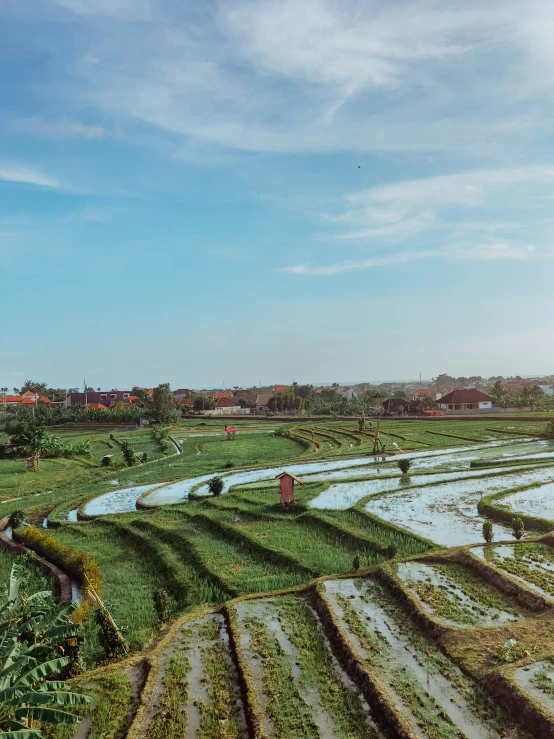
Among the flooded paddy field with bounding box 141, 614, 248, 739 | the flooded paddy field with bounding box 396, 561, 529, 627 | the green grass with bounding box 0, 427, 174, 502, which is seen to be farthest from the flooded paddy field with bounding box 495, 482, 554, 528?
the green grass with bounding box 0, 427, 174, 502

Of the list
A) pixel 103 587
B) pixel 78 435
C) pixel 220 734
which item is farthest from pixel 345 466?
pixel 78 435

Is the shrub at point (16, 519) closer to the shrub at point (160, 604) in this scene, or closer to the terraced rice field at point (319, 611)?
the terraced rice field at point (319, 611)

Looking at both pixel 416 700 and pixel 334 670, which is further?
pixel 334 670

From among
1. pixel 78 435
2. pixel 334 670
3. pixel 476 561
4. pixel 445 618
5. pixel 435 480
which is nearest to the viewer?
pixel 334 670

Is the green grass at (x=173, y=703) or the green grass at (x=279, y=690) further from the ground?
the green grass at (x=279, y=690)

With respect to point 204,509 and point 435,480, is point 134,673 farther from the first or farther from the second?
point 435,480

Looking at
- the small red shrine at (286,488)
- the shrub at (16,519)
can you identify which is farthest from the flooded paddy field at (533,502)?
the shrub at (16,519)

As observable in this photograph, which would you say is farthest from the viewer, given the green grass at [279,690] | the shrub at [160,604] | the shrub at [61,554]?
the shrub at [61,554]
